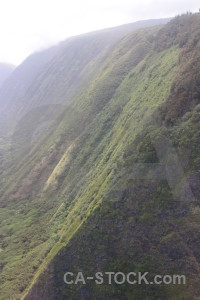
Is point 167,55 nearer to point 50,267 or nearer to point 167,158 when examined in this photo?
point 167,158

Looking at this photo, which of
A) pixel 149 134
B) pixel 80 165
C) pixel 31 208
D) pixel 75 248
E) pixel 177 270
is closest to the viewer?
pixel 177 270

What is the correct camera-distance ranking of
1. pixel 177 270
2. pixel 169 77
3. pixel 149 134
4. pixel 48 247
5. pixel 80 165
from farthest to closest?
1. pixel 80 165
2. pixel 169 77
3. pixel 48 247
4. pixel 149 134
5. pixel 177 270

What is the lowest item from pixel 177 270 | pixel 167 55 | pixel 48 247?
pixel 177 270

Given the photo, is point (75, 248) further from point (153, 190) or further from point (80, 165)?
point (80, 165)

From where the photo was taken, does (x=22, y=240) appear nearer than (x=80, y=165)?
Yes

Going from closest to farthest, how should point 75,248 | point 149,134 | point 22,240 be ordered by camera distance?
point 75,248 < point 149,134 < point 22,240

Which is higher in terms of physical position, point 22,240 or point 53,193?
point 53,193

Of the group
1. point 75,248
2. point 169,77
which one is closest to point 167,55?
point 169,77

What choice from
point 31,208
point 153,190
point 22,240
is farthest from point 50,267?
point 31,208

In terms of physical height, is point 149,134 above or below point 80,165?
below
